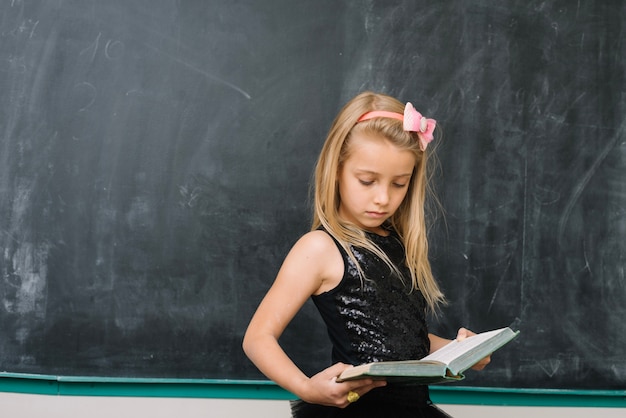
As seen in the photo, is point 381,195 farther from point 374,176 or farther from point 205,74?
point 205,74

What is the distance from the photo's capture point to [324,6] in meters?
2.14

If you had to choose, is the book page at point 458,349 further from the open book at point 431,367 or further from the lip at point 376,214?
the lip at point 376,214

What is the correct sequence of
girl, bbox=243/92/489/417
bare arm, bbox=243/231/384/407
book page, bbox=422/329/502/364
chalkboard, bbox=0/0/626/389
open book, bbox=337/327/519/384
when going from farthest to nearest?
chalkboard, bbox=0/0/626/389 < girl, bbox=243/92/489/417 < bare arm, bbox=243/231/384/407 < book page, bbox=422/329/502/364 < open book, bbox=337/327/519/384

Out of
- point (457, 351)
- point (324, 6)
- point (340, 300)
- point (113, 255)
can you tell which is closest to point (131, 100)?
point (113, 255)

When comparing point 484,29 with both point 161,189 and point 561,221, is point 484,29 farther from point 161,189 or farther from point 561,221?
Answer: point 161,189

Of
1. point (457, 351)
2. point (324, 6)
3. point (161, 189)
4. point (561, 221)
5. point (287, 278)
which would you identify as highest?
point (324, 6)

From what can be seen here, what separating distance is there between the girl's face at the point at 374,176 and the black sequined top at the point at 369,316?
0.09 meters

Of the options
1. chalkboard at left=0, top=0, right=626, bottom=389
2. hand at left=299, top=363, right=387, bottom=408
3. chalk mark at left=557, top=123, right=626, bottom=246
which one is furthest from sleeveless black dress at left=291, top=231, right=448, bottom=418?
chalk mark at left=557, top=123, right=626, bottom=246

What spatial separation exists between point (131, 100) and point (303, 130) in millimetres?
492

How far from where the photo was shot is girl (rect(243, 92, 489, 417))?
1.38 meters

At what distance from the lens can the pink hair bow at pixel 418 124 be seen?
142 cm

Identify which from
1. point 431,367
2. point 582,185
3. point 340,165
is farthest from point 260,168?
point 431,367

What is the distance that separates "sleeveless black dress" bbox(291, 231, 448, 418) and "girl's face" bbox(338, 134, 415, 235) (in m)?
0.09

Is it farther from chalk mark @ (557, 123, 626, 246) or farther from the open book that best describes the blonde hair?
chalk mark @ (557, 123, 626, 246)
